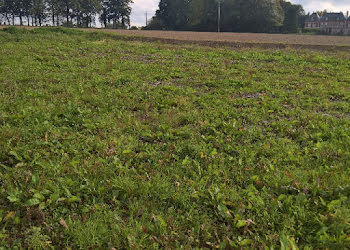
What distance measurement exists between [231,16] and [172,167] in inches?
2639

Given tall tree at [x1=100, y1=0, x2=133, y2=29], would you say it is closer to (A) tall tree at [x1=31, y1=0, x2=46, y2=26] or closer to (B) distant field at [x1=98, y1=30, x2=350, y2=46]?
(A) tall tree at [x1=31, y1=0, x2=46, y2=26]

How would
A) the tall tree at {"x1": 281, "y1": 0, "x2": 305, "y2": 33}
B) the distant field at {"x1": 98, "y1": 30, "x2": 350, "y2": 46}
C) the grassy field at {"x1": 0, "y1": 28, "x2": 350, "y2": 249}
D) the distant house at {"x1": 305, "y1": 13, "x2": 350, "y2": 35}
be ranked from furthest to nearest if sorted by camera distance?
the distant house at {"x1": 305, "y1": 13, "x2": 350, "y2": 35} < the tall tree at {"x1": 281, "y1": 0, "x2": 305, "y2": 33} < the distant field at {"x1": 98, "y1": 30, "x2": 350, "y2": 46} < the grassy field at {"x1": 0, "y1": 28, "x2": 350, "y2": 249}

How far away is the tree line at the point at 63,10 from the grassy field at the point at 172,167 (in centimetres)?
8201

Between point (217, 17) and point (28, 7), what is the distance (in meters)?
57.5

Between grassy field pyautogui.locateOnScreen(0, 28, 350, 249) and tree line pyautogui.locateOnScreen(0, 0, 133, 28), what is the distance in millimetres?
82006

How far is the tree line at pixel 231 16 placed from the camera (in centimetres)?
6056

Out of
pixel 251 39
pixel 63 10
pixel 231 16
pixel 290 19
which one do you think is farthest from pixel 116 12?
pixel 251 39

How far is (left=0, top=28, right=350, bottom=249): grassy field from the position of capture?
284 centimetres

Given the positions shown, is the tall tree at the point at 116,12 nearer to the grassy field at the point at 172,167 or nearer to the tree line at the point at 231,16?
the tree line at the point at 231,16

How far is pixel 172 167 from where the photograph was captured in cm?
407

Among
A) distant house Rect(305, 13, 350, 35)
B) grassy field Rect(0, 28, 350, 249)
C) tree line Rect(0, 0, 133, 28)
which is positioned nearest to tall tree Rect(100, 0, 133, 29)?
tree line Rect(0, 0, 133, 28)

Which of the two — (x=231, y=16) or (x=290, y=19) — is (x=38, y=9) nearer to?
(x=231, y=16)

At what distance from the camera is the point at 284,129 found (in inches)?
216

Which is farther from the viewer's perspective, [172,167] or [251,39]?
Result: [251,39]
